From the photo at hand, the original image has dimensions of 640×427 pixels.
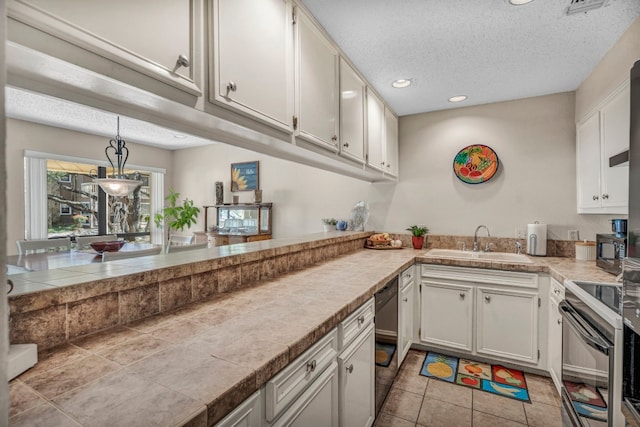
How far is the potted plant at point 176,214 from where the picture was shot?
4934 millimetres

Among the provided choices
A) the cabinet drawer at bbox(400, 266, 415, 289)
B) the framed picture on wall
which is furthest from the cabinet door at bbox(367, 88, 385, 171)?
the framed picture on wall

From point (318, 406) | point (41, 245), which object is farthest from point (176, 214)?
point (318, 406)

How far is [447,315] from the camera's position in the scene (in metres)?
2.52

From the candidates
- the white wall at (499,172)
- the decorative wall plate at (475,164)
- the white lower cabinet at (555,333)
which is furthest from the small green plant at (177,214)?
the white lower cabinet at (555,333)

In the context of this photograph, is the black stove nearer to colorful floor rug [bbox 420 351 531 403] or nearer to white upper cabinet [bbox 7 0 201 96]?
colorful floor rug [bbox 420 351 531 403]

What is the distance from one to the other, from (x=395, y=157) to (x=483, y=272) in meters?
1.46

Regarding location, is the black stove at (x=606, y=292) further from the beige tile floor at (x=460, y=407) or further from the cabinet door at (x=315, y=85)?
the cabinet door at (x=315, y=85)

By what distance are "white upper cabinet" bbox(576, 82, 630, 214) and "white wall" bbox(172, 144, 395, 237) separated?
5.48 ft

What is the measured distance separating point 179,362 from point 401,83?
2.46 m

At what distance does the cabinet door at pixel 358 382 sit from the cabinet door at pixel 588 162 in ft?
6.70

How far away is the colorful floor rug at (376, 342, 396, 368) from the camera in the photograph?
1.73 m

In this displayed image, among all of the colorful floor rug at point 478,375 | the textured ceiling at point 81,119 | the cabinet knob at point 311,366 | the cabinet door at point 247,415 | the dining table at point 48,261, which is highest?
the textured ceiling at point 81,119

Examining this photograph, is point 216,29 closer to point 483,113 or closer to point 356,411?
point 356,411

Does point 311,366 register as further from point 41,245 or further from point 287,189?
point 41,245
